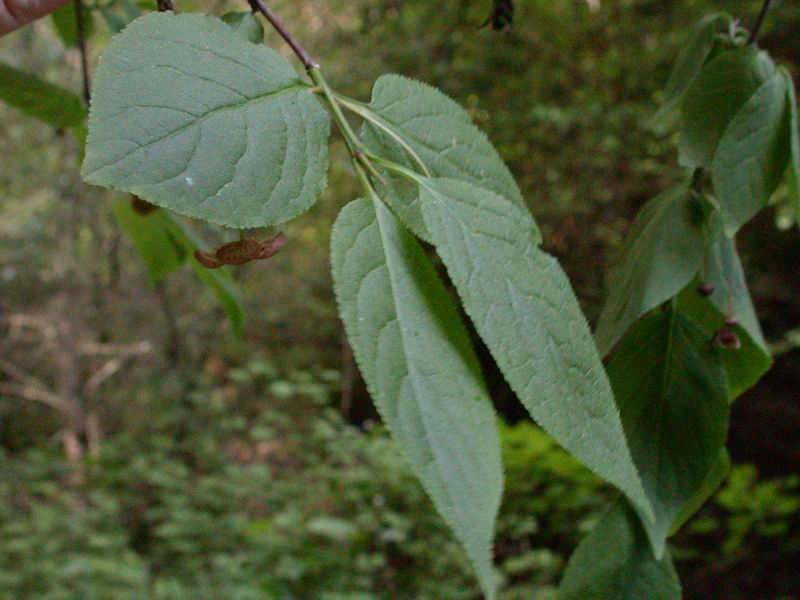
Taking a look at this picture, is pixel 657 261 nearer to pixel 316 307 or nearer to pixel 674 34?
pixel 674 34

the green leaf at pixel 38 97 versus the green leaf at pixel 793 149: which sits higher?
the green leaf at pixel 38 97

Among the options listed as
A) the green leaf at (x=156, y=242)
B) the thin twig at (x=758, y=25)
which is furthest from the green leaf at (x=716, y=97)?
the green leaf at (x=156, y=242)

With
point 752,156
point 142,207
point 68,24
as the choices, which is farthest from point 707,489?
point 68,24

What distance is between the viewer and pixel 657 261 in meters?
0.49

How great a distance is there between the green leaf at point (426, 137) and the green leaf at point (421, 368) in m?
0.05

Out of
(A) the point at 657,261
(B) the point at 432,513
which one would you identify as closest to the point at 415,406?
(A) the point at 657,261

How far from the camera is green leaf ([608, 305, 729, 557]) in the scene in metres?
0.47

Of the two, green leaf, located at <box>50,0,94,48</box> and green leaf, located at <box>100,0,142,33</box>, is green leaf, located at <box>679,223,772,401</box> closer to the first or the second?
green leaf, located at <box>100,0,142,33</box>

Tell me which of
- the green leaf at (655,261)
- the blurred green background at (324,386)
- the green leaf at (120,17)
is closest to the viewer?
the green leaf at (655,261)

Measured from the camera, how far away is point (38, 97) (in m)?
0.61

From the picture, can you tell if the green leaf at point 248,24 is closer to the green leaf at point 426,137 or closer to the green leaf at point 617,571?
the green leaf at point 426,137

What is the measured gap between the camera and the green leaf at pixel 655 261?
0.47 meters

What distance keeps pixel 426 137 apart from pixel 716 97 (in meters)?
0.28

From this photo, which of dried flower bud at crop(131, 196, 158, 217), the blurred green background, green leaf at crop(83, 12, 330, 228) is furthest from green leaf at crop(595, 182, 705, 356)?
the blurred green background
